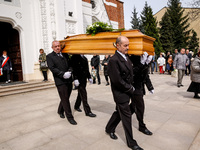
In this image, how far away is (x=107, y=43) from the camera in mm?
3215

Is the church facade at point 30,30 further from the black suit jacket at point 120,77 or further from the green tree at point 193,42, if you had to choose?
the green tree at point 193,42

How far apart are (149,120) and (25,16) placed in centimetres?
940

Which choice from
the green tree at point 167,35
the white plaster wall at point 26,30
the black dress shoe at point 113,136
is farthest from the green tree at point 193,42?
the black dress shoe at point 113,136

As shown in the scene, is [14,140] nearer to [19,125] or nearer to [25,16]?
[19,125]

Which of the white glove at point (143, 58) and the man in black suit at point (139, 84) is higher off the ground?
the white glove at point (143, 58)

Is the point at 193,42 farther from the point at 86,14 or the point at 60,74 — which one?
the point at 60,74

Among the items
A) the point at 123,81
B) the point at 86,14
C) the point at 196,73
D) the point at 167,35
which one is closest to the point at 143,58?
the point at 123,81

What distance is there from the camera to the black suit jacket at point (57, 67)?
368 centimetres

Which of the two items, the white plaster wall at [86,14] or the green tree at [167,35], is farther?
the green tree at [167,35]

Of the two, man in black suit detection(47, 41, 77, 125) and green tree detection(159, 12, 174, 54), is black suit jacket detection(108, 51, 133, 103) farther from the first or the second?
green tree detection(159, 12, 174, 54)

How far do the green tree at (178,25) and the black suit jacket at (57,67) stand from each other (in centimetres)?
2689

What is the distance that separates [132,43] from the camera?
2.95 meters

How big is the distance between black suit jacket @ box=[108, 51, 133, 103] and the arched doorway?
352 inches

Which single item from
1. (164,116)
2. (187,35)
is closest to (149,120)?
(164,116)
